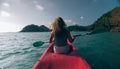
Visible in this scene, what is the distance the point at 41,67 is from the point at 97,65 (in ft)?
15.4

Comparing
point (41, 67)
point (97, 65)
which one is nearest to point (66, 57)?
point (41, 67)

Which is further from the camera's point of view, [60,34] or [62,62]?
[60,34]

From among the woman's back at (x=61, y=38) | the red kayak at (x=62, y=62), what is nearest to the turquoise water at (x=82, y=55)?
the red kayak at (x=62, y=62)

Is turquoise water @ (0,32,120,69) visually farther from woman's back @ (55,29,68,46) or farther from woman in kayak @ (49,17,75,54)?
woman's back @ (55,29,68,46)

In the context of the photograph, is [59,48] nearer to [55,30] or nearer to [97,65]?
[55,30]

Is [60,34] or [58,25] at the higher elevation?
[58,25]

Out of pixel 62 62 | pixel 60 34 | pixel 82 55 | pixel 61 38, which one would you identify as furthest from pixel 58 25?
pixel 82 55

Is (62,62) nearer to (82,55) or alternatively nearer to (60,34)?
(60,34)

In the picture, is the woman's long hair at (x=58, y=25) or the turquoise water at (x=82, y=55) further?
the turquoise water at (x=82, y=55)

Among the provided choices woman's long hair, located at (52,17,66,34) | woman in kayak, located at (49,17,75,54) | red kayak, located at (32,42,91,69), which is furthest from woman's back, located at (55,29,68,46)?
red kayak, located at (32,42,91,69)

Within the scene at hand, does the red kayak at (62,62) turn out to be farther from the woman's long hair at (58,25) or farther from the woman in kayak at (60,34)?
the woman's long hair at (58,25)

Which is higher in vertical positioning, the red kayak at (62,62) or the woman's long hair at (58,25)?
the woman's long hair at (58,25)

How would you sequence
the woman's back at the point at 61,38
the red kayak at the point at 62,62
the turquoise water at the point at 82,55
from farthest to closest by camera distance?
the turquoise water at the point at 82,55, the woman's back at the point at 61,38, the red kayak at the point at 62,62

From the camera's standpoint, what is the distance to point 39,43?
385 inches
